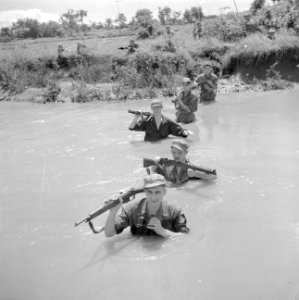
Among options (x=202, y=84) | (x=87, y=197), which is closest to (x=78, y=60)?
(x=202, y=84)

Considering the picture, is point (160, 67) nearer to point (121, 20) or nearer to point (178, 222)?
point (178, 222)

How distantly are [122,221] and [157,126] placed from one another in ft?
14.5

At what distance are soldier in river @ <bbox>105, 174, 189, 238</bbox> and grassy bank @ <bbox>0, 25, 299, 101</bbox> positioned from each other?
35.4 feet

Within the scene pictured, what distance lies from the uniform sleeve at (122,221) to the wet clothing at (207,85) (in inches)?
341

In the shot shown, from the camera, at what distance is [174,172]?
263 inches

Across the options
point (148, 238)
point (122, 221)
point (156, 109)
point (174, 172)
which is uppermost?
point (156, 109)

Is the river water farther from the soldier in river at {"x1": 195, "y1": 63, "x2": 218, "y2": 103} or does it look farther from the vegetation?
the vegetation

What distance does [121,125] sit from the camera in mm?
11391

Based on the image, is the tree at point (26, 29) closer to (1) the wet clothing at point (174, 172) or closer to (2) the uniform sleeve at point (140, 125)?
(2) the uniform sleeve at point (140, 125)

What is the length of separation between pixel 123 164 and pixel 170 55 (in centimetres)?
991

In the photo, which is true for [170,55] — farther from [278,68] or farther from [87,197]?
[87,197]

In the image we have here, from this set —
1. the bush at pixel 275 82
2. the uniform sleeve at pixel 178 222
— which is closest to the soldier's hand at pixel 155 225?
the uniform sleeve at pixel 178 222

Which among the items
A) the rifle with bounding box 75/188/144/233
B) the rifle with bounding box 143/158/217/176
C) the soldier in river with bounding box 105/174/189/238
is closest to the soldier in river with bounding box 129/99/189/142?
the rifle with bounding box 143/158/217/176

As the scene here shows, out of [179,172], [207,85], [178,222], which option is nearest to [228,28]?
[207,85]
